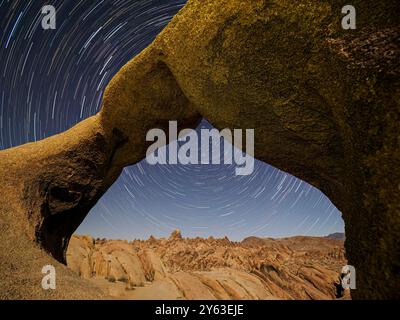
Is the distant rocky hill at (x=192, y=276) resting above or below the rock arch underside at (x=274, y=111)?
below

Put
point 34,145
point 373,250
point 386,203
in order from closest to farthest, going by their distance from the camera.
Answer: point 386,203 < point 373,250 < point 34,145

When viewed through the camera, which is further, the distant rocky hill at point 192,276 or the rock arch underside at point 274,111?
the distant rocky hill at point 192,276

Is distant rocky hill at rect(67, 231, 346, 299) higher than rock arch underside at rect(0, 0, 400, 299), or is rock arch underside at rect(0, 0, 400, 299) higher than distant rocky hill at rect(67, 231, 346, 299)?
rock arch underside at rect(0, 0, 400, 299)

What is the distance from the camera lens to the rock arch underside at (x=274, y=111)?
8.41 ft

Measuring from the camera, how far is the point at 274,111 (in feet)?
13.3

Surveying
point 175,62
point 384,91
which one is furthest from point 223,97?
point 384,91

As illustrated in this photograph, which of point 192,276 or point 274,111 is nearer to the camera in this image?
point 274,111

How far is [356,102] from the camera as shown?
278 cm

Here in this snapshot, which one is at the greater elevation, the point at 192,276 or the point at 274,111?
the point at 274,111

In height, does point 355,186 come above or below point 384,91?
below

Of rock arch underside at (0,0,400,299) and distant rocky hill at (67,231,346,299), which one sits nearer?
rock arch underside at (0,0,400,299)

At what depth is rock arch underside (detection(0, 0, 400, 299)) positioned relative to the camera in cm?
256

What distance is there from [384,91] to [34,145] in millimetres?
7633
